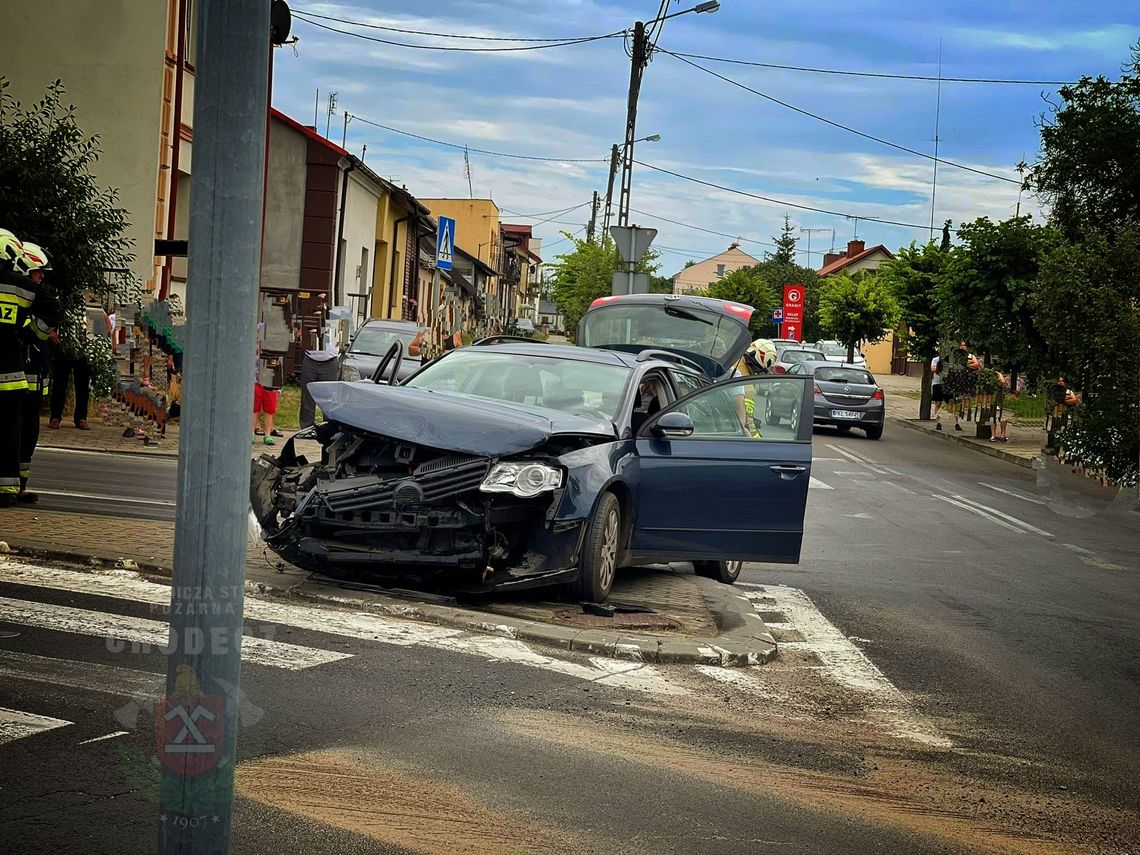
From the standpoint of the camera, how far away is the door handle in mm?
8906

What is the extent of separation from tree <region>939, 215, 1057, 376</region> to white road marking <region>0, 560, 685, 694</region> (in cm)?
2529

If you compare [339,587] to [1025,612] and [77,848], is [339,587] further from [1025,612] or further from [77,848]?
[1025,612]

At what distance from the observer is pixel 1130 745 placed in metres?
6.09

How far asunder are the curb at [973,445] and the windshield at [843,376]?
9.12 ft

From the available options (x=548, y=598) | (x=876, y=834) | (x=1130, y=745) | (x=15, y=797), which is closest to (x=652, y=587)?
(x=548, y=598)

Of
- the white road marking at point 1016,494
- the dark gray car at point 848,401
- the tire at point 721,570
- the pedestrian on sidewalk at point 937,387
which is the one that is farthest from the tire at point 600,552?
the pedestrian on sidewalk at point 937,387

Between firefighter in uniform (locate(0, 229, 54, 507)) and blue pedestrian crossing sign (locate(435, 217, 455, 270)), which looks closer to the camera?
firefighter in uniform (locate(0, 229, 54, 507))

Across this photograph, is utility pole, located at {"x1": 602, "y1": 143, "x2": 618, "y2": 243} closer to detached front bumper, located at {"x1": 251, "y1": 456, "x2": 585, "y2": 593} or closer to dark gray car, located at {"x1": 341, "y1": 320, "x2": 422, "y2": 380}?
dark gray car, located at {"x1": 341, "y1": 320, "x2": 422, "y2": 380}

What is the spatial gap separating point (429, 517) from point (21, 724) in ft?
9.49

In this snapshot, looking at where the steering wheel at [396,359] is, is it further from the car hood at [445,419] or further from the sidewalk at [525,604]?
the sidewalk at [525,604]

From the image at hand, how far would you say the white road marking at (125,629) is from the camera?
633cm

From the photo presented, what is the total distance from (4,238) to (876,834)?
8.23m

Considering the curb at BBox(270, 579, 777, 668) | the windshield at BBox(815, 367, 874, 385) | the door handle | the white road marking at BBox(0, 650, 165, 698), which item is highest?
the windshield at BBox(815, 367, 874, 385)

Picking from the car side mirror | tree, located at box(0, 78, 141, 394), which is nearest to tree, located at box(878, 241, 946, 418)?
tree, located at box(0, 78, 141, 394)
